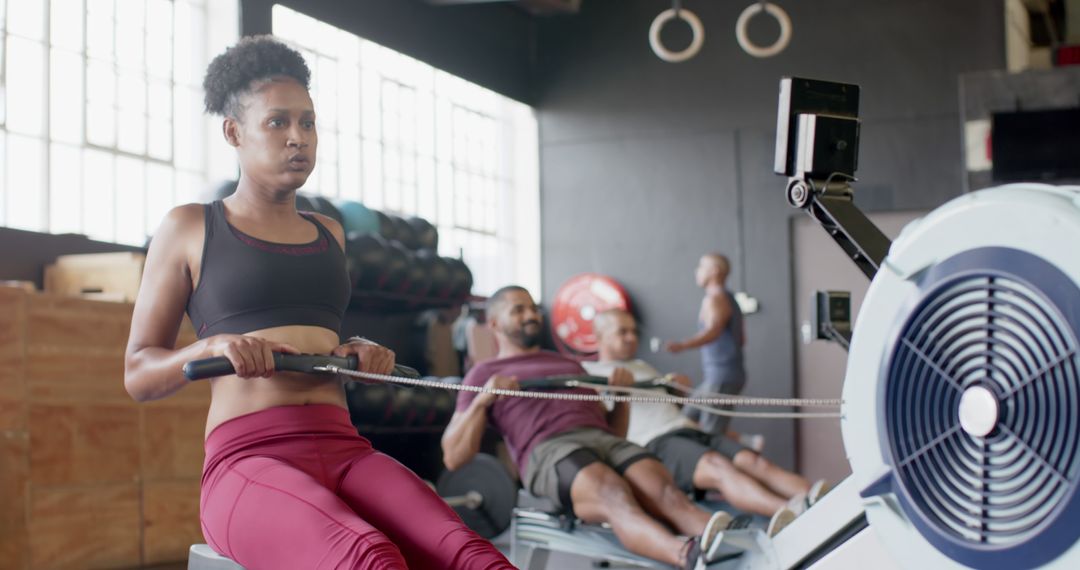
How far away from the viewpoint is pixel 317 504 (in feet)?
5.33

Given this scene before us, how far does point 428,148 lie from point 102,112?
322 centimetres

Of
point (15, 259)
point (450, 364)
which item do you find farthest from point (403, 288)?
point (15, 259)

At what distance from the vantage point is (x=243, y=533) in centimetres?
167

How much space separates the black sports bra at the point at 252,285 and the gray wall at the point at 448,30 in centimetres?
507

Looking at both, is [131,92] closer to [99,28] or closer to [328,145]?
[99,28]

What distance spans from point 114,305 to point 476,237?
5.24 metres

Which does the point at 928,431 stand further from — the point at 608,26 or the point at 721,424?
the point at 608,26

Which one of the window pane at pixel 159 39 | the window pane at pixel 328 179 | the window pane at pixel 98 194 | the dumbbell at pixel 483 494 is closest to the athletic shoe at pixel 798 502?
the dumbbell at pixel 483 494

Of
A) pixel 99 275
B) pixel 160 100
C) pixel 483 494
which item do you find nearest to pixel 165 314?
pixel 483 494

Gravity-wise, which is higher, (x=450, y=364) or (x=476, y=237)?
(x=476, y=237)

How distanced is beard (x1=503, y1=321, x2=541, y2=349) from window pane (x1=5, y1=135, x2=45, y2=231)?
8.13ft

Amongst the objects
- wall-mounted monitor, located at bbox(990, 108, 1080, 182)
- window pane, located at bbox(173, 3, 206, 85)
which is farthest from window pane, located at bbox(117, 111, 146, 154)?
wall-mounted monitor, located at bbox(990, 108, 1080, 182)

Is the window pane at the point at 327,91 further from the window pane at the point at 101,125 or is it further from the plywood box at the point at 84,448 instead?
the plywood box at the point at 84,448

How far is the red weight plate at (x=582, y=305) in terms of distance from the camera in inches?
367
